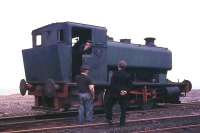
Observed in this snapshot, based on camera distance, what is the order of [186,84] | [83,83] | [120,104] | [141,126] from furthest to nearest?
[186,84] → [83,83] → [120,104] → [141,126]

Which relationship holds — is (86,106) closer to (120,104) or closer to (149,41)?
(120,104)

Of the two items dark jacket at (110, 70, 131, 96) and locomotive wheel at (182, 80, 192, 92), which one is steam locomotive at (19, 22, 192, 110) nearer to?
locomotive wheel at (182, 80, 192, 92)

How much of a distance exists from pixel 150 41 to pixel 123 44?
276cm

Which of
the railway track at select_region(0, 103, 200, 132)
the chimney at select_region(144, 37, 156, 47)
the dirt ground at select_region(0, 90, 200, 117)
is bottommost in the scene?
the dirt ground at select_region(0, 90, 200, 117)

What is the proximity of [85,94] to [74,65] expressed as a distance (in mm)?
2225

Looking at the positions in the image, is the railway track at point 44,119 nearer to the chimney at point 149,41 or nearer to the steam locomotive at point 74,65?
the steam locomotive at point 74,65

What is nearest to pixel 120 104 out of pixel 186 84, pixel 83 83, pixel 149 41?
pixel 83 83

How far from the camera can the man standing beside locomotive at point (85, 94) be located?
479 inches

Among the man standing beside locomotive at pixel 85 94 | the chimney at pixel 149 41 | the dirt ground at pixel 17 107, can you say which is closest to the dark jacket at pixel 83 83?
the man standing beside locomotive at pixel 85 94

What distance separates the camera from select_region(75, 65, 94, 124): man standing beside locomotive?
39.9 feet

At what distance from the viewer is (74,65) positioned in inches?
559

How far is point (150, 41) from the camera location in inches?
732

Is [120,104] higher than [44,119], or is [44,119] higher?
[120,104]

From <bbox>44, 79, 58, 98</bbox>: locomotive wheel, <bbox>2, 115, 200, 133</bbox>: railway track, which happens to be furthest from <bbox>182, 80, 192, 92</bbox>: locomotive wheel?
<bbox>44, 79, 58, 98</bbox>: locomotive wheel
